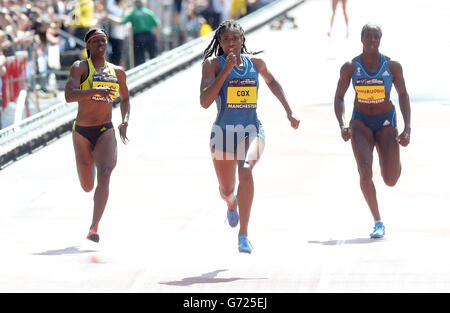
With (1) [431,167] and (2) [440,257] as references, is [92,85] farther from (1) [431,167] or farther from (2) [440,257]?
(1) [431,167]

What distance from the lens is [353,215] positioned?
12.9 metres

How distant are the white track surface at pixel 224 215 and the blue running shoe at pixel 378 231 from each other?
7 cm

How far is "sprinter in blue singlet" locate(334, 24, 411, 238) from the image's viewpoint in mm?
11484

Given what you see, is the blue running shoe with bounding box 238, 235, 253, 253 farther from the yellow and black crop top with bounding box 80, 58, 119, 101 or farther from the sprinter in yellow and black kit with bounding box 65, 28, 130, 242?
the yellow and black crop top with bounding box 80, 58, 119, 101

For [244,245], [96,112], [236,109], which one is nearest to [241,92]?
[236,109]

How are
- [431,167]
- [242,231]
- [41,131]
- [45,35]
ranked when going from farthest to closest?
1. [45,35]
2. [41,131]
3. [431,167]
4. [242,231]

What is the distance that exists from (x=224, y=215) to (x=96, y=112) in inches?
85.6

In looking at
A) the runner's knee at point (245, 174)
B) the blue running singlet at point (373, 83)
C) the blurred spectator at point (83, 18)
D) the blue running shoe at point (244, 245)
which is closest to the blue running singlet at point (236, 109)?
the runner's knee at point (245, 174)

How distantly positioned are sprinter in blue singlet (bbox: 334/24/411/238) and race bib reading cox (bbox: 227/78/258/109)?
1270 mm

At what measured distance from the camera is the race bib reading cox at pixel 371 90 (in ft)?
37.8

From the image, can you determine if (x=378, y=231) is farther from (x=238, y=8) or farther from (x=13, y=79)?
(x=238, y=8)

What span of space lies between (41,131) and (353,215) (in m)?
6.80
